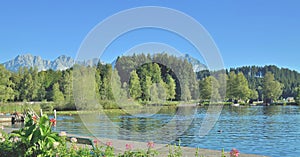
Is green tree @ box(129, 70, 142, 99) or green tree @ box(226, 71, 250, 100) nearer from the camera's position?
green tree @ box(129, 70, 142, 99)

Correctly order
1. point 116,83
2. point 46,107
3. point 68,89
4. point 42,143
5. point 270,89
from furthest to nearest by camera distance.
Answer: point 270,89 → point 68,89 → point 46,107 → point 116,83 → point 42,143

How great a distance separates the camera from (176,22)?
9594 mm

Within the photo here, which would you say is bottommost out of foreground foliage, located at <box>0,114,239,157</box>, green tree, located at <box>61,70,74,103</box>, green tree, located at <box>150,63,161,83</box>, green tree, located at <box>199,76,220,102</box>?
foreground foliage, located at <box>0,114,239,157</box>

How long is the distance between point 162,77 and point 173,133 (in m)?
6.25

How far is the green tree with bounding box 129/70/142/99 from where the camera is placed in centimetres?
1424

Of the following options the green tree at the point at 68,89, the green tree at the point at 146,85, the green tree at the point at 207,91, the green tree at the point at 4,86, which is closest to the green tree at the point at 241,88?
the green tree at the point at 68,89

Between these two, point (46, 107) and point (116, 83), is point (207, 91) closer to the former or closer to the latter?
point (116, 83)

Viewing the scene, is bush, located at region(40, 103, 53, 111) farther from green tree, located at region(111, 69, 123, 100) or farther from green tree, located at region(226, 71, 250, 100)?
green tree, located at region(226, 71, 250, 100)

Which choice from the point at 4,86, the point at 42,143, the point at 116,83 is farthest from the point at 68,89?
the point at 42,143

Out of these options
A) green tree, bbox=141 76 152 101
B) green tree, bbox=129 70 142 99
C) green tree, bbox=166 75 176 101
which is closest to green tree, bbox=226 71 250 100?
green tree, bbox=166 75 176 101

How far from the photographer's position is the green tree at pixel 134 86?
14239 millimetres

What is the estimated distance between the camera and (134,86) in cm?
1534

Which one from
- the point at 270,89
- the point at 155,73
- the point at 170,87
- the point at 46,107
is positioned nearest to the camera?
the point at 155,73

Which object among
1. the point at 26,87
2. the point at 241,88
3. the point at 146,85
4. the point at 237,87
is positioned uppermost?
the point at 237,87
